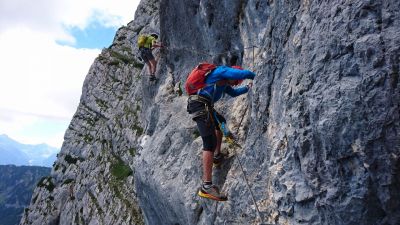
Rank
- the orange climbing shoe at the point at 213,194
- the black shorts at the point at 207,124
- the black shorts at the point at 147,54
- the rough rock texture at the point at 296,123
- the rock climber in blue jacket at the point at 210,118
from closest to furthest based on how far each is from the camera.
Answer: the rough rock texture at the point at 296,123 → the orange climbing shoe at the point at 213,194 → the rock climber in blue jacket at the point at 210,118 → the black shorts at the point at 207,124 → the black shorts at the point at 147,54

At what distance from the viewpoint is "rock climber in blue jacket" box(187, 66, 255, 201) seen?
1013 centimetres

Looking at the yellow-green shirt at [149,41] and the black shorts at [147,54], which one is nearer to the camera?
the black shorts at [147,54]

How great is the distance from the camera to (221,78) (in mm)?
10273

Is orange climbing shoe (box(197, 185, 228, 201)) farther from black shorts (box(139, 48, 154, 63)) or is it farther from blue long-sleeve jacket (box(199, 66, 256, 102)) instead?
black shorts (box(139, 48, 154, 63))

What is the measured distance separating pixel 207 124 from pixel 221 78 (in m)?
1.36

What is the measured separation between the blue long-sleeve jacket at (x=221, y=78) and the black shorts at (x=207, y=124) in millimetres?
381

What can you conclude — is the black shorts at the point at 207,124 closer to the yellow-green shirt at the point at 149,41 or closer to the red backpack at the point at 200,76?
the red backpack at the point at 200,76

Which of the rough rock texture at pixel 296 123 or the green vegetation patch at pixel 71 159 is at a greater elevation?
the green vegetation patch at pixel 71 159

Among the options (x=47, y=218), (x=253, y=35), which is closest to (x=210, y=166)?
(x=253, y=35)

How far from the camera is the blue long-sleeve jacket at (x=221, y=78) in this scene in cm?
984

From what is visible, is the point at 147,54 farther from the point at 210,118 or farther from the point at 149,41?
the point at 210,118

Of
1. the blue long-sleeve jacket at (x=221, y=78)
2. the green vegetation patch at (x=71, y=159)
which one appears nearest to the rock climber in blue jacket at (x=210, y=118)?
the blue long-sleeve jacket at (x=221, y=78)

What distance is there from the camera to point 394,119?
5.87m

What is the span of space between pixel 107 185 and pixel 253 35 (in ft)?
114
